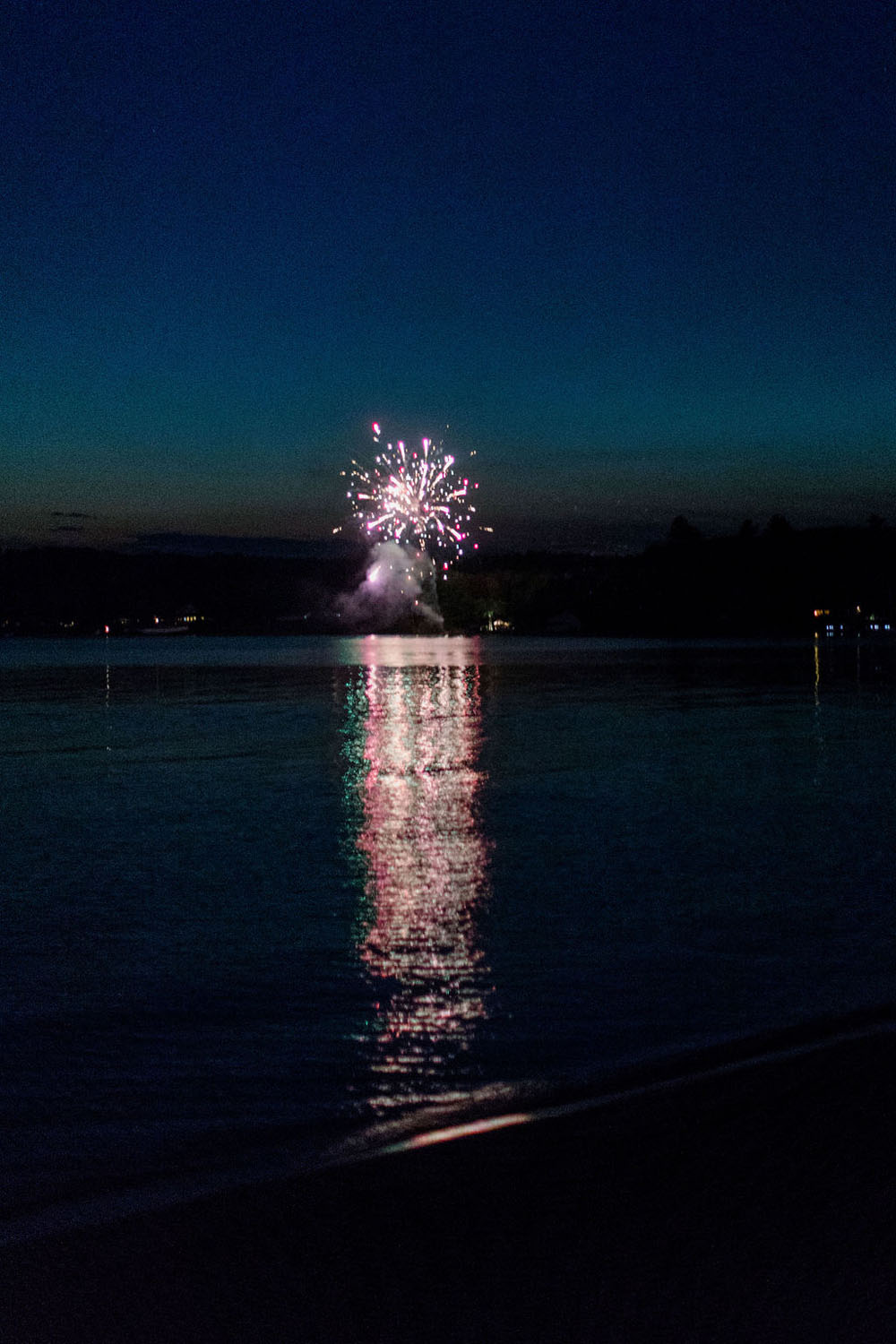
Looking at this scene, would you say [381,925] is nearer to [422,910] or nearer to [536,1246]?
[422,910]

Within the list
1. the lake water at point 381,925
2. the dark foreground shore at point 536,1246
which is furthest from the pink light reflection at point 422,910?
the dark foreground shore at point 536,1246

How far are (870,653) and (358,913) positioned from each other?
82355mm

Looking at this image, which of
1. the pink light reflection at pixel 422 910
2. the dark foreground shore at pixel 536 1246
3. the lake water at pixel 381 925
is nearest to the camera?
the dark foreground shore at pixel 536 1246

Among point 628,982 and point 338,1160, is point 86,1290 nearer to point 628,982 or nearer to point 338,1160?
point 338,1160

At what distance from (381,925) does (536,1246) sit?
5.56 m

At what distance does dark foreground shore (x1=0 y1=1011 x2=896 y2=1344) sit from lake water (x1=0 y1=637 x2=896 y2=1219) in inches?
25.1

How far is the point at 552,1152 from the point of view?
4559mm

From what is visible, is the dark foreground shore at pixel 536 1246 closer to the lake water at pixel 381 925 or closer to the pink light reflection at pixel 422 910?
the lake water at pixel 381 925

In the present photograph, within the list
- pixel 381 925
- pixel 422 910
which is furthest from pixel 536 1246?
pixel 422 910

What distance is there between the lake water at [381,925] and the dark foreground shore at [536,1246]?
0.64 meters

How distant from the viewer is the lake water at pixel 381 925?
573 cm

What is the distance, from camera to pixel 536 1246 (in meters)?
3.86

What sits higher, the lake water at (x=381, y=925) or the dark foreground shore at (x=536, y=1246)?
the dark foreground shore at (x=536, y=1246)

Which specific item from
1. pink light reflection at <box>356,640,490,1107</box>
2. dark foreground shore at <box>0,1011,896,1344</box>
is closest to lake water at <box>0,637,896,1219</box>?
pink light reflection at <box>356,640,490,1107</box>
